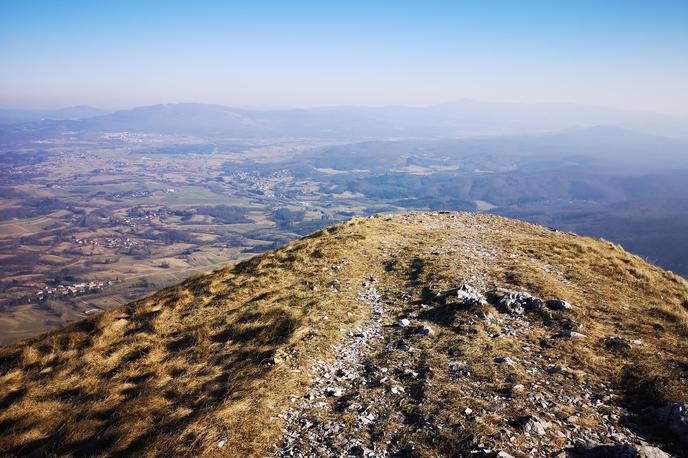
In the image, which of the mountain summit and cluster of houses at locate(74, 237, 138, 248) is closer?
the mountain summit

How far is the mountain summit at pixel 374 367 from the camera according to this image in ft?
26.8

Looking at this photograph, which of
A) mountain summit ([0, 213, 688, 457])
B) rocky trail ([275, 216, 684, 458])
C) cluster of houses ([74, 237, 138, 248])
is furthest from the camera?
cluster of houses ([74, 237, 138, 248])

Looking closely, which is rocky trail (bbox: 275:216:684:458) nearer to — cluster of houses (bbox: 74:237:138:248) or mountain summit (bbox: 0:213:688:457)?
mountain summit (bbox: 0:213:688:457)

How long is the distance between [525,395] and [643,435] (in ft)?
7.78

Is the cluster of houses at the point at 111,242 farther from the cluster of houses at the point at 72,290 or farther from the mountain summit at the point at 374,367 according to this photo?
the mountain summit at the point at 374,367

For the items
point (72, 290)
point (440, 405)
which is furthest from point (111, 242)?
point (440, 405)

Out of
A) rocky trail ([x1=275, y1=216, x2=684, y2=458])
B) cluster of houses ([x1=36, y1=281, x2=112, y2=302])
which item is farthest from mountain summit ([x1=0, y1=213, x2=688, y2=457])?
cluster of houses ([x1=36, y1=281, x2=112, y2=302])

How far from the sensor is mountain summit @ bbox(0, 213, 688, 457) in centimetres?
817

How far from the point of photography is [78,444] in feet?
28.2

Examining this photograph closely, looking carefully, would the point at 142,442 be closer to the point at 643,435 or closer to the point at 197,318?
the point at 197,318

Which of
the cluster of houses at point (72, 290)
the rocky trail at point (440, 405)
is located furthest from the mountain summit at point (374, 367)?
the cluster of houses at point (72, 290)

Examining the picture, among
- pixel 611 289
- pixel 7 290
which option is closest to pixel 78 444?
pixel 611 289

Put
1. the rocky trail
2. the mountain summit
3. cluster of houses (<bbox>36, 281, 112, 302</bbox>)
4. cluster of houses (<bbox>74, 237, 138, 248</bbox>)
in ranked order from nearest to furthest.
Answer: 1. the rocky trail
2. the mountain summit
3. cluster of houses (<bbox>36, 281, 112, 302</bbox>)
4. cluster of houses (<bbox>74, 237, 138, 248</bbox>)

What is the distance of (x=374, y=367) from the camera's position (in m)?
11.3
